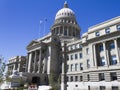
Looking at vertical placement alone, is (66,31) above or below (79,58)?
above

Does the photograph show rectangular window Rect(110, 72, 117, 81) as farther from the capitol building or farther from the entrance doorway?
the entrance doorway

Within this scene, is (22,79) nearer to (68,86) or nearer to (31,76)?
(31,76)

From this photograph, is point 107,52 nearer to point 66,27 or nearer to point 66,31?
point 66,31

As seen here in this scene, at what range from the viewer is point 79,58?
194ft

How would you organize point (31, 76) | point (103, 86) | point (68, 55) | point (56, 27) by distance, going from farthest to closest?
point (56, 27), point (68, 55), point (31, 76), point (103, 86)

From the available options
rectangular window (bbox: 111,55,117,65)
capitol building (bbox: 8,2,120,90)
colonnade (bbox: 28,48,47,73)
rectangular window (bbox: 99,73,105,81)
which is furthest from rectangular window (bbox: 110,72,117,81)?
colonnade (bbox: 28,48,47,73)

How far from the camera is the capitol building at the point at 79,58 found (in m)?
42.1

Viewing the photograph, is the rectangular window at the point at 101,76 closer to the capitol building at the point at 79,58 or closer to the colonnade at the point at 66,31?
the capitol building at the point at 79,58

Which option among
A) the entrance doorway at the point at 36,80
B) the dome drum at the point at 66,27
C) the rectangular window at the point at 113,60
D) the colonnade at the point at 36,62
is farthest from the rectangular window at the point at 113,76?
the dome drum at the point at 66,27

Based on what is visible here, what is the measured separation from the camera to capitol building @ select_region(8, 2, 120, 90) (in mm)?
42062

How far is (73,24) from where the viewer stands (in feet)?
298

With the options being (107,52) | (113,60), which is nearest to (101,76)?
(113,60)

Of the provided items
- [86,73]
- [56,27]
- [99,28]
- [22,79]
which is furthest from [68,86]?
[56,27]

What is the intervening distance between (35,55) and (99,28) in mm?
33906
